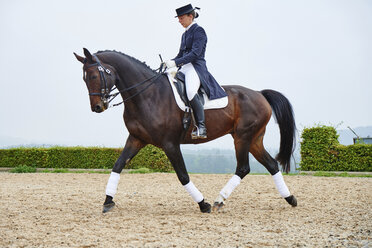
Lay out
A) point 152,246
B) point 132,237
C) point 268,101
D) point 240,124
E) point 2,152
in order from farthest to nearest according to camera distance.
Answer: point 2,152 < point 268,101 < point 240,124 < point 132,237 < point 152,246

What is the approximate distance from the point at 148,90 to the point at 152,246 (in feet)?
8.47

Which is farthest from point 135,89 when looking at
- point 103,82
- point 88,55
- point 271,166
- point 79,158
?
point 79,158

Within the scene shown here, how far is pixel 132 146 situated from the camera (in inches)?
229

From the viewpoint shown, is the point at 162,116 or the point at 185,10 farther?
the point at 185,10

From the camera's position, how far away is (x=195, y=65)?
19.7 feet

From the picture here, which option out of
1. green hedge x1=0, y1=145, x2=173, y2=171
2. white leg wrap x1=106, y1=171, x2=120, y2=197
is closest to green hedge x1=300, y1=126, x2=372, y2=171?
green hedge x1=0, y1=145, x2=173, y2=171

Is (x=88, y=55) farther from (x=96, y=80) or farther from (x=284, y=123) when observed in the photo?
(x=284, y=123)

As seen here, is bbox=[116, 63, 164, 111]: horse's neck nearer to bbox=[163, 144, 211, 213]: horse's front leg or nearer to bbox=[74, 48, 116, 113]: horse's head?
bbox=[74, 48, 116, 113]: horse's head

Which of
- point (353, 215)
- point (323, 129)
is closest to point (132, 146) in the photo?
point (353, 215)

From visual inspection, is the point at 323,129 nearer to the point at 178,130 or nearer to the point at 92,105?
the point at 178,130

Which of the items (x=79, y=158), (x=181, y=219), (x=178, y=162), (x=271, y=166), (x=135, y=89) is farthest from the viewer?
(x=79, y=158)

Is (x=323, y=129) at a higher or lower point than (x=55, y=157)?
higher

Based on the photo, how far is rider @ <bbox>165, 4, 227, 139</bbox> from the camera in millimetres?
5727

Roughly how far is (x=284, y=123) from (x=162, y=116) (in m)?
2.65
